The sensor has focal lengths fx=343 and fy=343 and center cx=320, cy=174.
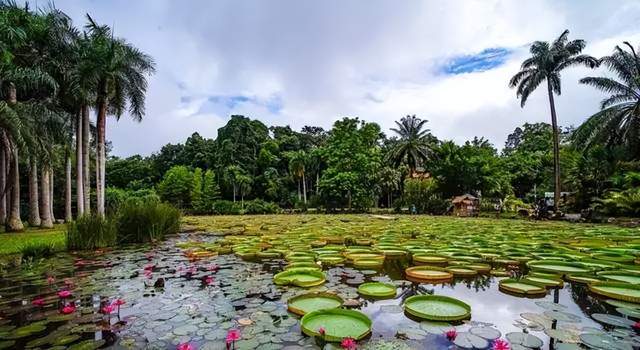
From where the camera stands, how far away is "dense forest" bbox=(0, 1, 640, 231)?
13266 millimetres

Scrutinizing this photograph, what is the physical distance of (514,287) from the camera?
4250mm

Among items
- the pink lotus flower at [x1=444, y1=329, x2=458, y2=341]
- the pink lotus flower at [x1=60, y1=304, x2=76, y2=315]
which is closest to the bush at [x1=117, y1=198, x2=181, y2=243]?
the pink lotus flower at [x1=60, y1=304, x2=76, y2=315]

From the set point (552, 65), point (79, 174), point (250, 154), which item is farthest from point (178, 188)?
point (552, 65)

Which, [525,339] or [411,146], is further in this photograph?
[411,146]

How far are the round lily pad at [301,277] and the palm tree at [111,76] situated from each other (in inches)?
465

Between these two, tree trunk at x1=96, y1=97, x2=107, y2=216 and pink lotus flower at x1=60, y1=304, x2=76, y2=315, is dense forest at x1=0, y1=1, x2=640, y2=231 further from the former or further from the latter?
pink lotus flower at x1=60, y1=304, x2=76, y2=315

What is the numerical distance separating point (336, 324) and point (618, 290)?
3.37m

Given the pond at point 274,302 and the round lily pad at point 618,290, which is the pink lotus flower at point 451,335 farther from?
the round lily pad at point 618,290

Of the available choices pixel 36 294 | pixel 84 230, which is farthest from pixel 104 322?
pixel 84 230

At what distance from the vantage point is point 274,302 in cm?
397

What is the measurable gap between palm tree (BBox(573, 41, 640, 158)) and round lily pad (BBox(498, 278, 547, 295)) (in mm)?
16555

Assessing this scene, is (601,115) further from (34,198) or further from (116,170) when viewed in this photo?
(116,170)

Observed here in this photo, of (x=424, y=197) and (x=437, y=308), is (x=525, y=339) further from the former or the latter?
(x=424, y=197)

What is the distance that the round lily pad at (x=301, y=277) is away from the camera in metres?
4.59
